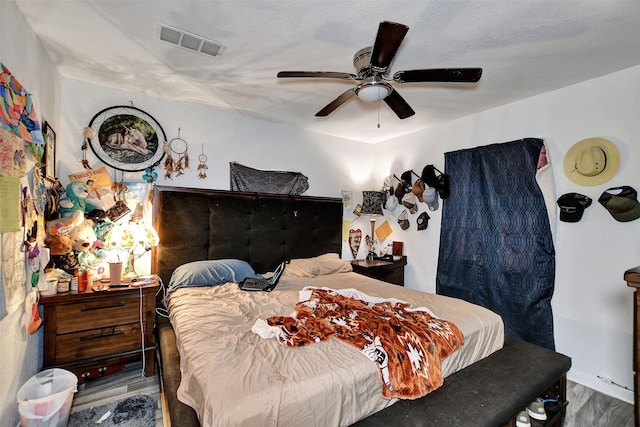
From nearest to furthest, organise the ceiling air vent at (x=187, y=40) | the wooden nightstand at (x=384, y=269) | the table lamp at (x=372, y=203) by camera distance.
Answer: the ceiling air vent at (x=187, y=40), the wooden nightstand at (x=384, y=269), the table lamp at (x=372, y=203)

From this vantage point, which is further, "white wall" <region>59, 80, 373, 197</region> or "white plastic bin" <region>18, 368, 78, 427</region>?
"white wall" <region>59, 80, 373, 197</region>

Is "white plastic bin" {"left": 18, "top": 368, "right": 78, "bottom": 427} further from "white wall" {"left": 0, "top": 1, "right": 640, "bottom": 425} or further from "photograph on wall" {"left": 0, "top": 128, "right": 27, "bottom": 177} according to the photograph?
"photograph on wall" {"left": 0, "top": 128, "right": 27, "bottom": 177}

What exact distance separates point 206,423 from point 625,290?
9.70 ft

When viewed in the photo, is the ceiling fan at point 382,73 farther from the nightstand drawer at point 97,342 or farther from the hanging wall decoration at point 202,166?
the nightstand drawer at point 97,342

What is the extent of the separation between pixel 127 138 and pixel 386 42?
247 centimetres

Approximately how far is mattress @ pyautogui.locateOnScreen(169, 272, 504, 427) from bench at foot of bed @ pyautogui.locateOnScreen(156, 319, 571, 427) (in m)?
0.06

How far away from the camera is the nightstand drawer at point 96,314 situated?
6.67 ft

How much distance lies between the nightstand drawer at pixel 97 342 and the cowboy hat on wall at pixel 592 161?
150 inches

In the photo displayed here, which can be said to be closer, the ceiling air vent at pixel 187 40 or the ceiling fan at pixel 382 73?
the ceiling fan at pixel 382 73

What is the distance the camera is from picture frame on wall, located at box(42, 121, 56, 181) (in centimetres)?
195

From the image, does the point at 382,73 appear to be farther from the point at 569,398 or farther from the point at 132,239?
the point at 569,398

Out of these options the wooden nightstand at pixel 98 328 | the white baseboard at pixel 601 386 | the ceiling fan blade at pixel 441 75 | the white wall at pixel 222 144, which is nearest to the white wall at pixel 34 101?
the wooden nightstand at pixel 98 328

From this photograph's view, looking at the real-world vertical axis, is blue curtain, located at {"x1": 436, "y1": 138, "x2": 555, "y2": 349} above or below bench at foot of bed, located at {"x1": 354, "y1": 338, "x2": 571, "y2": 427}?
above

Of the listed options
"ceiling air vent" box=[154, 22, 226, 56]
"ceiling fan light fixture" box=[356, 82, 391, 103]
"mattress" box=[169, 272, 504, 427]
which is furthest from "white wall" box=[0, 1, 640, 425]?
"ceiling fan light fixture" box=[356, 82, 391, 103]
